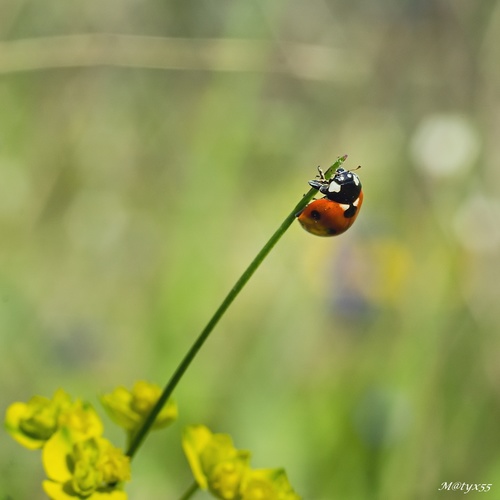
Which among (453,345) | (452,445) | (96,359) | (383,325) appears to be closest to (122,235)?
(96,359)

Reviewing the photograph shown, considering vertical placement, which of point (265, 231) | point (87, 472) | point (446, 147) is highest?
point (446, 147)

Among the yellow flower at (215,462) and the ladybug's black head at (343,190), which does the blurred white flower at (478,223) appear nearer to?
the ladybug's black head at (343,190)

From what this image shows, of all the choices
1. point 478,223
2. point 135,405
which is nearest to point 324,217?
point 135,405

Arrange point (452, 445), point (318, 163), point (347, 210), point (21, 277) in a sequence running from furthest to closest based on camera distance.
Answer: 1. point (318, 163)
2. point (21, 277)
3. point (452, 445)
4. point (347, 210)

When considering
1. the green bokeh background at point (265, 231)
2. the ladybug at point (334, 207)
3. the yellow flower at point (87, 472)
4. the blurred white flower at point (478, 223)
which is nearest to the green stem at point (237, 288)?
the yellow flower at point (87, 472)

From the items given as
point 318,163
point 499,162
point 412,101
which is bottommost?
point 318,163

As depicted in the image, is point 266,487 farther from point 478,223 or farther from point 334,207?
point 478,223

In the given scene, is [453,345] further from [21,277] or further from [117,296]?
[21,277]
